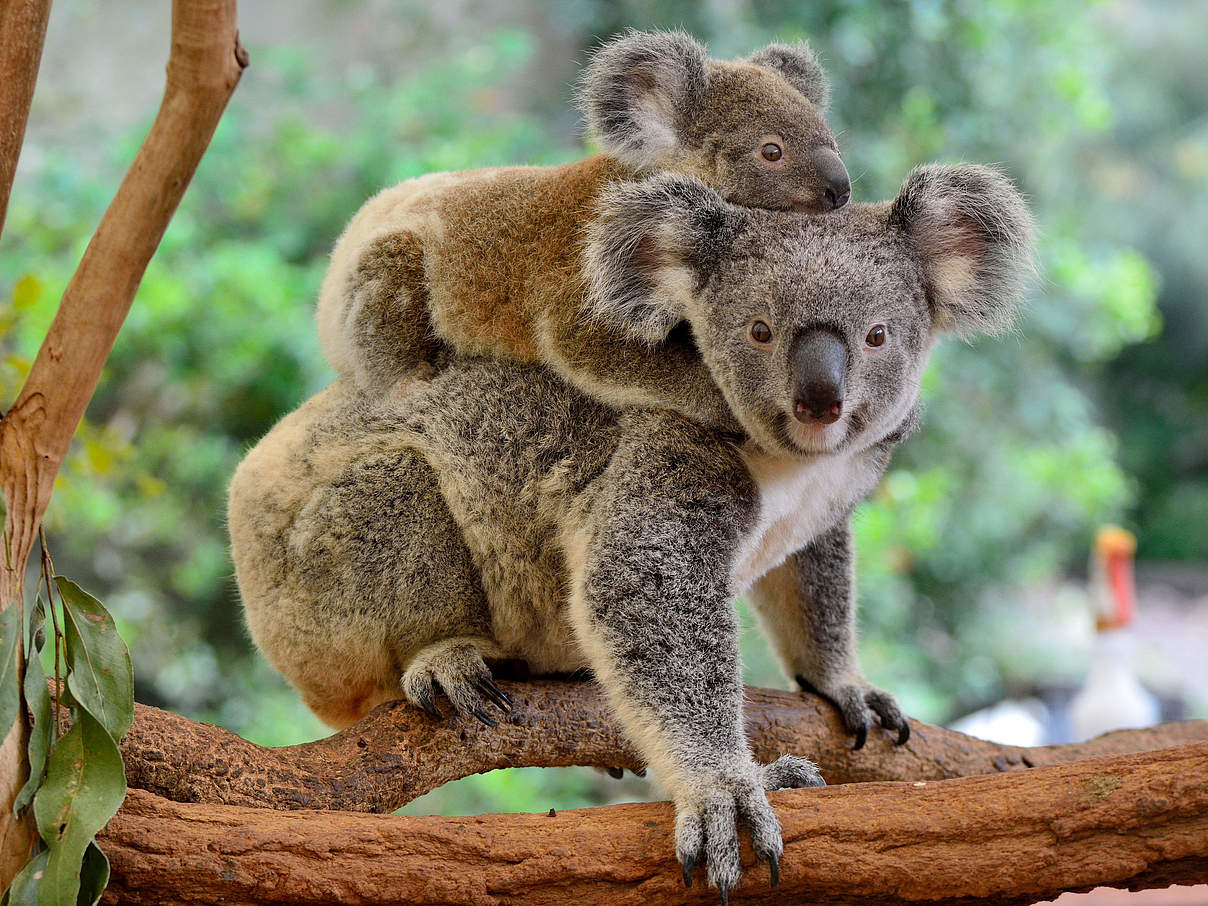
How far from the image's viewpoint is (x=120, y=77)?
6.90m

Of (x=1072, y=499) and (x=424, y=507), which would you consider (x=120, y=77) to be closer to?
(x=424, y=507)

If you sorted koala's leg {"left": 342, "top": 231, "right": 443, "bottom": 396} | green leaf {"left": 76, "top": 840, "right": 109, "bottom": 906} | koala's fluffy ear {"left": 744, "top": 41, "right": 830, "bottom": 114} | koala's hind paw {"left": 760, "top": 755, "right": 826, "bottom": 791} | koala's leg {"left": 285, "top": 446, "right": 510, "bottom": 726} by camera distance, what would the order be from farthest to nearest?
koala's fluffy ear {"left": 744, "top": 41, "right": 830, "bottom": 114}
koala's leg {"left": 342, "top": 231, "right": 443, "bottom": 396}
koala's leg {"left": 285, "top": 446, "right": 510, "bottom": 726}
koala's hind paw {"left": 760, "top": 755, "right": 826, "bottom": 791}
green leaf {"left": 76, "top": 840, "right": 109, "bottom": 906}

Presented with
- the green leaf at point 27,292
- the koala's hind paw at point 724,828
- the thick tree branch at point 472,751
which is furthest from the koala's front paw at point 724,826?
the green leaf at point 27,292

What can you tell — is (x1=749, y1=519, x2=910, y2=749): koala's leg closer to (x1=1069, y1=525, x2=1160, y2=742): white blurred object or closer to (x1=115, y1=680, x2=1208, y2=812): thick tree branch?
(x1=115, y1=680, x2=1208, y2=812): thick tree branch

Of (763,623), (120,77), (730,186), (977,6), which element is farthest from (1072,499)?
(120,77)

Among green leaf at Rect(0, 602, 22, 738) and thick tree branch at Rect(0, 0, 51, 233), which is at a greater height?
thick tree branch at Rect(0, 0, 51, 233)

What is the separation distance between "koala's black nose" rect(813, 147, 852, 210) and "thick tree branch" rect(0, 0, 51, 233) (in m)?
1.41

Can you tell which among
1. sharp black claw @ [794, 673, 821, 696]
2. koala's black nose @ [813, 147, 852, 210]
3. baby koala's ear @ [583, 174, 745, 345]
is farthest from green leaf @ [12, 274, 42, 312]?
sharp black claw @ [794, 673, 821, 696]

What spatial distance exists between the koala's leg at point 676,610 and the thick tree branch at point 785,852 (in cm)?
12

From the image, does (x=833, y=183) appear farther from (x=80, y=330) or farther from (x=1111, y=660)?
(x=1111, y=660)

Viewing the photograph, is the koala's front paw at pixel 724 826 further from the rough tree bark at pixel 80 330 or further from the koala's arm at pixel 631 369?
the rough tree bark at pixel 80 330

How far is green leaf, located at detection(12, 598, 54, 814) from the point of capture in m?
1.73

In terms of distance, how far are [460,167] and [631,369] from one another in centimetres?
281

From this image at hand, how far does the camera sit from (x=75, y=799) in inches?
67.0
